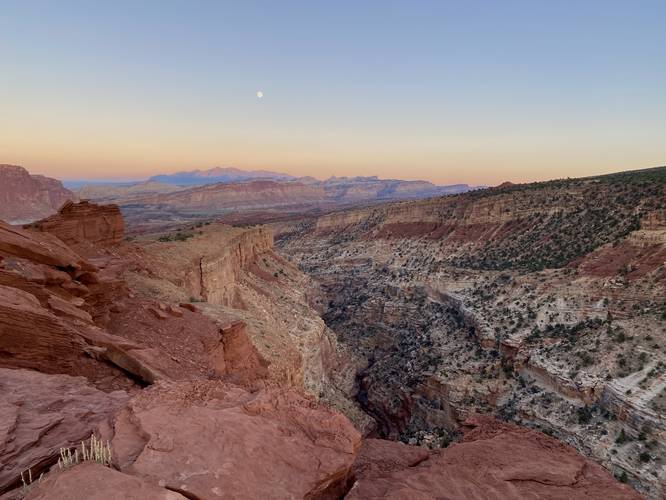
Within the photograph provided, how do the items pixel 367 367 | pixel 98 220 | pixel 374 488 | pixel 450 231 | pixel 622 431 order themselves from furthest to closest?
pixel 450 231, pixel 367 367, pixel 98 220, pixel 622 431, pixel 374 488

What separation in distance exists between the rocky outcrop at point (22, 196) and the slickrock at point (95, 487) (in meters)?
154

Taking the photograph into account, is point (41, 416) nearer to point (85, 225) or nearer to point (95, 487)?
point (95, 487)

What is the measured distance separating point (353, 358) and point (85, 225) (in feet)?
81.2

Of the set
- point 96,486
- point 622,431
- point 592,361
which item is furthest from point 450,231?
point 96,486

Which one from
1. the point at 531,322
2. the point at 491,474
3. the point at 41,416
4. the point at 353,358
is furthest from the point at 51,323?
the point at 353,358

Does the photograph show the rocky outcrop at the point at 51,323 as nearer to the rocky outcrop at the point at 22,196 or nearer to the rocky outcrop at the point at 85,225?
the rocky outcrop at the point at 85,225

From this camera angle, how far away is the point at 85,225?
66.1 feet

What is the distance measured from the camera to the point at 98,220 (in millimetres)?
20891

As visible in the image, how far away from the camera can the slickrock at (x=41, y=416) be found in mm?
4945

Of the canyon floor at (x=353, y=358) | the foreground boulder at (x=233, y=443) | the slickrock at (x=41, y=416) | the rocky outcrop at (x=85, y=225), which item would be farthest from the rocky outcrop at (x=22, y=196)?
→ the foreground boulder at (x=233, y=443)

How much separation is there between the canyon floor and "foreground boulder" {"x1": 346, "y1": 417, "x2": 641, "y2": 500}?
0.04 m

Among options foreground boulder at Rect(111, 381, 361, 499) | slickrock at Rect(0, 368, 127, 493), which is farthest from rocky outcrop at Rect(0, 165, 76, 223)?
foreground boulder at Rect(111, 381, 361, 499)

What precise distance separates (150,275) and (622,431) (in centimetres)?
2447

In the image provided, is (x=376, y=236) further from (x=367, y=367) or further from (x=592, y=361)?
(x=592, y=361)
